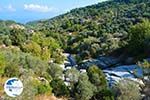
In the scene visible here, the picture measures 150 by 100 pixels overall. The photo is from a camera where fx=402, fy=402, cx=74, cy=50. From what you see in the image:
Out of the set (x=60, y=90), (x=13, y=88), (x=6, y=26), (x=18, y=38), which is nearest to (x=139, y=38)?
(x=18, y=38)

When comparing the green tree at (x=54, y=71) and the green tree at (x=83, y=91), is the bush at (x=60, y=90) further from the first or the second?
the green tree at (x=54, y=71)

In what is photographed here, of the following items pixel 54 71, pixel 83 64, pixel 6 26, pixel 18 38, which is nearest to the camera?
pixel 54 71

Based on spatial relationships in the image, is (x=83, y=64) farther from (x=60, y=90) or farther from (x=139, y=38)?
(x=60, y=90)

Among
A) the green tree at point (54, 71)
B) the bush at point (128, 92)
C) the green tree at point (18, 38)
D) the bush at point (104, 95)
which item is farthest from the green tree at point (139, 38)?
the bush at point (128, 92)

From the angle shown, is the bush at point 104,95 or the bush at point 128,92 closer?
the bush at point 128,92

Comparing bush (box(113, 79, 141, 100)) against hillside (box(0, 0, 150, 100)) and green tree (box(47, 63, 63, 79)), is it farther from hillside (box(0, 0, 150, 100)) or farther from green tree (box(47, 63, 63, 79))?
green tree (box(47, 63, 63, 79))

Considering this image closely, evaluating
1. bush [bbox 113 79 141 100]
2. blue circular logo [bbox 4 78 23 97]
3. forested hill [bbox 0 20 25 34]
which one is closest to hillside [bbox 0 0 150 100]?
bush [bbox 113 79 141 100]

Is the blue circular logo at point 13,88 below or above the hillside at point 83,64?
above

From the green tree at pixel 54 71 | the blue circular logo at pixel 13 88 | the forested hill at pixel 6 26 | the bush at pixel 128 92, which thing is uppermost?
the blue circular logo at pixel 13 88

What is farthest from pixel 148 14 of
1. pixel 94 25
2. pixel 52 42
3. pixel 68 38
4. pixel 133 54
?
pixel 133 54

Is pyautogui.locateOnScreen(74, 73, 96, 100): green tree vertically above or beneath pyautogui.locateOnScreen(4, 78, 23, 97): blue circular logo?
beneath

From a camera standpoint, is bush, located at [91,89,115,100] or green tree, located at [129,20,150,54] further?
green tree, located at [129,20,150,54]
